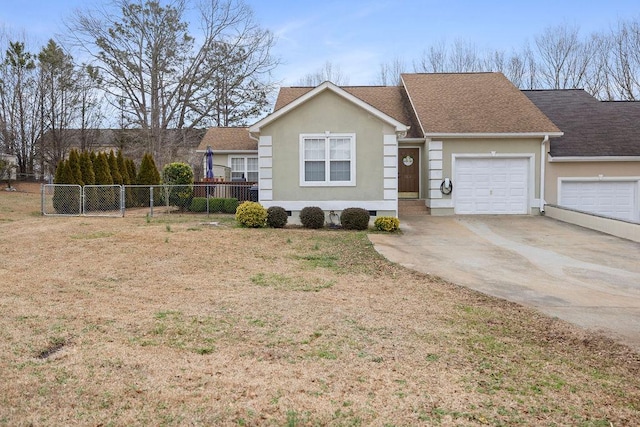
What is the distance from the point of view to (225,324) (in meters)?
5.14

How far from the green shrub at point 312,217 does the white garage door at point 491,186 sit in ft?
19.4

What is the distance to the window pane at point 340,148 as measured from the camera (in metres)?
13.8

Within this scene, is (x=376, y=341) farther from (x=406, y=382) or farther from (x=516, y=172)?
(x=516, y=172)

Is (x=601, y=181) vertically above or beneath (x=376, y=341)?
above

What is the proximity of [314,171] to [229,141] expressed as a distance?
980 cm

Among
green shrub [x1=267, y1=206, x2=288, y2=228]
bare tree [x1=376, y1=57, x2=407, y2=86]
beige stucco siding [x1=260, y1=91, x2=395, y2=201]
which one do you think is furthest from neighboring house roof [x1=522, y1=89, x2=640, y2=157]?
bare tree [x1=376, y1=57, x2=407, y2=86]

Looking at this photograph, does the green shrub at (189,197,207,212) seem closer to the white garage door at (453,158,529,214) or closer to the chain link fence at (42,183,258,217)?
the chain link fence at (42,183,258,217)

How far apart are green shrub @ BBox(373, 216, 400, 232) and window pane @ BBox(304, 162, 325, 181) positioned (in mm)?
2221

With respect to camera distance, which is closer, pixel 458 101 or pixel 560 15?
pixel 458 101

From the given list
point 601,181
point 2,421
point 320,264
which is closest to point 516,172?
point 601,181

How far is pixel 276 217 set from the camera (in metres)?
13.2

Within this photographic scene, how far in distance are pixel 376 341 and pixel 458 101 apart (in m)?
15.7

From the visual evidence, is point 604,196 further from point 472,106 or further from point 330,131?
point 330,131

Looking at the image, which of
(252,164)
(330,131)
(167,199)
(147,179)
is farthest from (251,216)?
(147,179)
